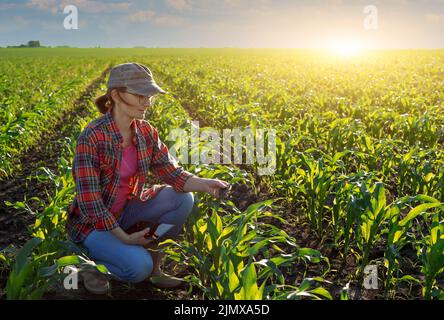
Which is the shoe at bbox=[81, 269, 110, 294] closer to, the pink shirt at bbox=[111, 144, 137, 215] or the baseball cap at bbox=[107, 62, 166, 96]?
the pink shirt at bbox=[111, 144, 137, 215]

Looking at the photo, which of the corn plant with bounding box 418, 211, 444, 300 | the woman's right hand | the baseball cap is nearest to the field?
the corn plant with bounding box 418, 211, 444, 300

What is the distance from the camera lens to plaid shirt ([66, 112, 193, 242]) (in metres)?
2.82

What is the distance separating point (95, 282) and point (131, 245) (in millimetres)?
374

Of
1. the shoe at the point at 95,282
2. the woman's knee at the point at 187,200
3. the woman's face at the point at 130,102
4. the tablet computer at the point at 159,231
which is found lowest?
the shoe at the point at 95,282

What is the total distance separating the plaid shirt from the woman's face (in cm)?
12

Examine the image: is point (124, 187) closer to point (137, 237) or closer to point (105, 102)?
point (137, 237)

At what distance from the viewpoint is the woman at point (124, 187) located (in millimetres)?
2830

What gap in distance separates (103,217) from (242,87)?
991 centimetres

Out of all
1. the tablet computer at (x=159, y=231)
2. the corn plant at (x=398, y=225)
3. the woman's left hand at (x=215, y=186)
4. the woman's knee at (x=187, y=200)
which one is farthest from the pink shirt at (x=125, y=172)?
the corn plant at (x=398, y=225)

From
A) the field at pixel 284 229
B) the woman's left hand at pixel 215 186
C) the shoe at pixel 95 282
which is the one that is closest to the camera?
the field at pixel 284 229

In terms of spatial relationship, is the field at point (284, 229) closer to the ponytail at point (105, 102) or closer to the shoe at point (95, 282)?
the shoe at point (95, 282)

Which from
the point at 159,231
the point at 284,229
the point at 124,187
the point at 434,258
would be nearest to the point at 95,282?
the point at 159,231
